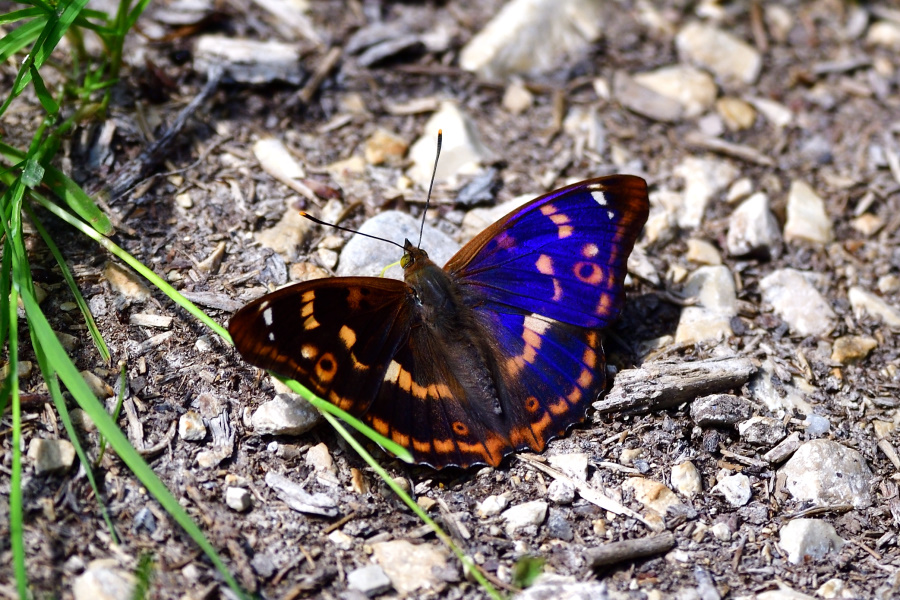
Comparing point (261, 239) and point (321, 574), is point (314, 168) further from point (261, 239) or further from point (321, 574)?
point (321, 574)

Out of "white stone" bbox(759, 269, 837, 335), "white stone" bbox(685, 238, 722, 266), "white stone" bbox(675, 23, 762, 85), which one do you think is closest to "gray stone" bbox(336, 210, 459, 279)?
"white stone" bbox(685, 238, 722, 266)

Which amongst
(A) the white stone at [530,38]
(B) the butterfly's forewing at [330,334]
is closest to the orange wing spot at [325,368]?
(B) the butterfly's forewing at [330,334]

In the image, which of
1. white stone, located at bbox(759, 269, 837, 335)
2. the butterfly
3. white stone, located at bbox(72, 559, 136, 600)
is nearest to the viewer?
white stone, located at bbox(72, 559, 136, 600)

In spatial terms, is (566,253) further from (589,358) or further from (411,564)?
(411,564)

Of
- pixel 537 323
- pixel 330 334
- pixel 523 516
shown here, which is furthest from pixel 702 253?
pixel 330 334

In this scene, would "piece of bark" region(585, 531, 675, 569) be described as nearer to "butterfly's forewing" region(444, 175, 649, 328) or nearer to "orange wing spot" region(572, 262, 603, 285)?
"butterfly's forewing" region(444, 175, 649, 328)

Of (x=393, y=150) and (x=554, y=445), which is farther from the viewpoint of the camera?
(x=393, y=150)

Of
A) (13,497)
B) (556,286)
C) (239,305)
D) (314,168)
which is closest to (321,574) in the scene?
(13,497)
